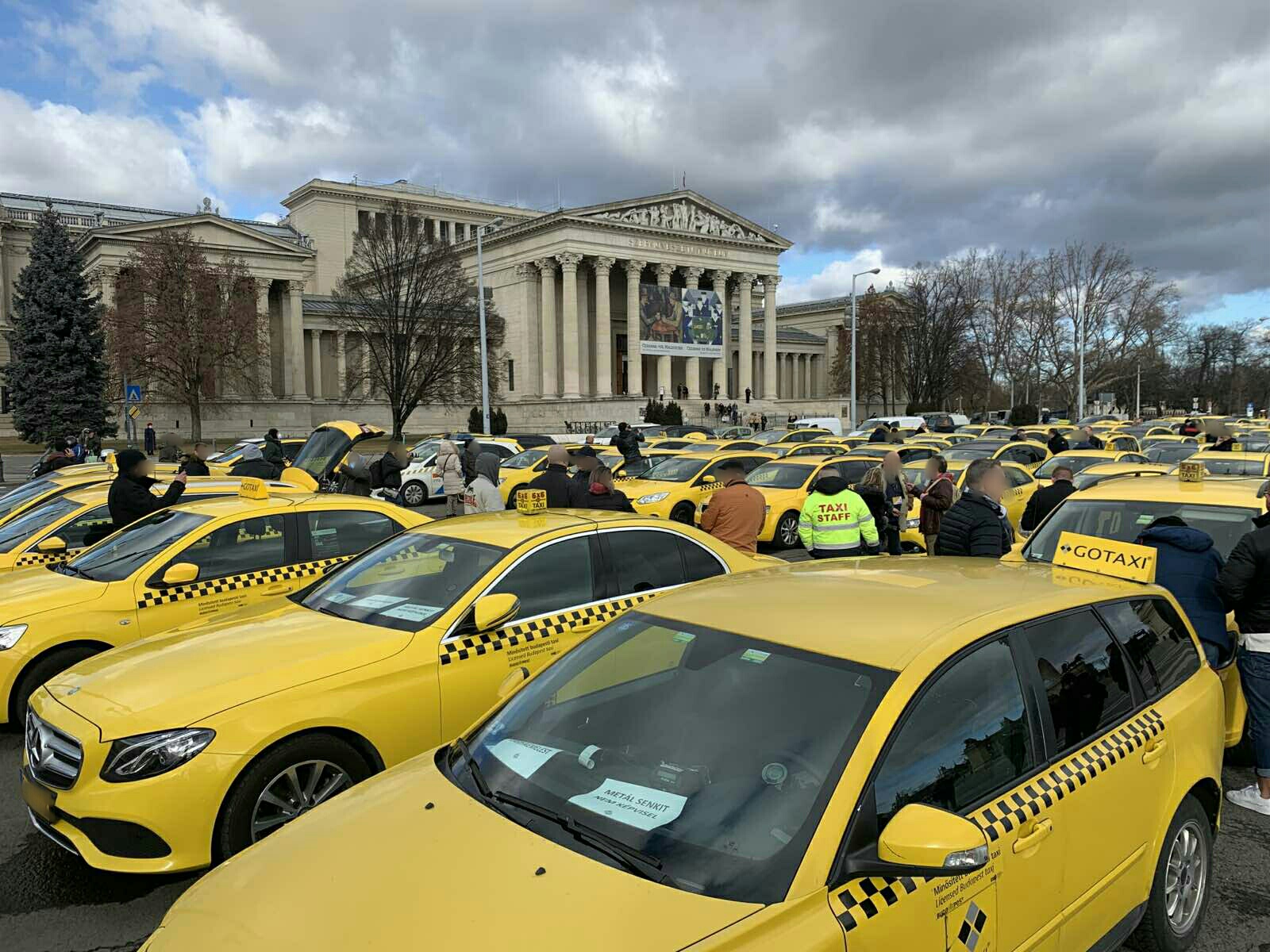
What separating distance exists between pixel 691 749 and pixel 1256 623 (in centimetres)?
372

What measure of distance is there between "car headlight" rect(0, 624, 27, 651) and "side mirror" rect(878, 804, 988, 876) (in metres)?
5.82

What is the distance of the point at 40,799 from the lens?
12.7ft

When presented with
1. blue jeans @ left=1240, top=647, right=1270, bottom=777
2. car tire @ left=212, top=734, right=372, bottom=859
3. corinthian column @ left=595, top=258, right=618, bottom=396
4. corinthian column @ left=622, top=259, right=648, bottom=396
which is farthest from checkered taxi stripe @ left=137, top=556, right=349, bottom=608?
corinthian column @ left=595, top=258, right=618, bottom=396

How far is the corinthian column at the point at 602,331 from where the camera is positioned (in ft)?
204

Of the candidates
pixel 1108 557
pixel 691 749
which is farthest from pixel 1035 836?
pixel 1108 557

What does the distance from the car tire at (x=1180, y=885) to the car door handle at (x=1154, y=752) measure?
31 cm

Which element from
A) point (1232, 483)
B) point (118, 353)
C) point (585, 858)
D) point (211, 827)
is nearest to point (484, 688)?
point (211, 827)

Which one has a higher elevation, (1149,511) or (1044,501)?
(1149,511)

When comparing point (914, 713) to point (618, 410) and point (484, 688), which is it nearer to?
point (484, 688)

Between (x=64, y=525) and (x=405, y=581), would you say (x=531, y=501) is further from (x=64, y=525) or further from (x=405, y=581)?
(x=64, y=525)

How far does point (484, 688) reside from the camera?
4.62m

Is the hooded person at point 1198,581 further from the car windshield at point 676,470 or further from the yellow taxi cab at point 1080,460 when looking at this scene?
the car windshield at point 676,470

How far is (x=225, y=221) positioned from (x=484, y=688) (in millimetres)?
65297

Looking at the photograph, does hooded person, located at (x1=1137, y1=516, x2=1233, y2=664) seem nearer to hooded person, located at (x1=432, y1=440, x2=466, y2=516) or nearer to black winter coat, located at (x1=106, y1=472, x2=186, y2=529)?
black winter coat, located at (x1=106, y1=472, x2=186, y2=529)
